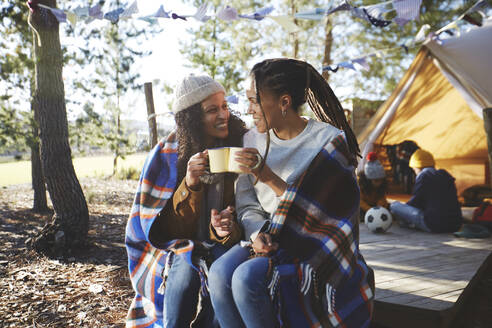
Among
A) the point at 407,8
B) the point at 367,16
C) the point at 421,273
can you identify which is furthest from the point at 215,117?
the point at 367,16

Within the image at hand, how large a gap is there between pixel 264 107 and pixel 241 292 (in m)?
0.91

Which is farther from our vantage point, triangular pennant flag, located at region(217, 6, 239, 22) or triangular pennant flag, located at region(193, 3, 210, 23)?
triangular pennant flag, located at region(217, 6, 239, 22)

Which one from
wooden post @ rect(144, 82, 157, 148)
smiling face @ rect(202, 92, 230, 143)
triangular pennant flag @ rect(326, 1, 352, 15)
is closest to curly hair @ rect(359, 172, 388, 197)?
triangular pennant flag @ rect(326, 1, 352, 15)

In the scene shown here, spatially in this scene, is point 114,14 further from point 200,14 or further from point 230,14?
point 230,14

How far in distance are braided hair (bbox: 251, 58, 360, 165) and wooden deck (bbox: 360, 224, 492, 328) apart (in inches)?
42.3

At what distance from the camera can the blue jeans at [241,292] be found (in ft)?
5.27

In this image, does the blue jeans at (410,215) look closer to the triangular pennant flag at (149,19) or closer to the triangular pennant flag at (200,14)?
the triangular pennant flag at (200,14)

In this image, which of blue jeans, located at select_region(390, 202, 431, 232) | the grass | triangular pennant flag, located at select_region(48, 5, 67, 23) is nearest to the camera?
triangular pennant flag, located at select_region(48, 5, 67, 23)

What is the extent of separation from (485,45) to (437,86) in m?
1.02

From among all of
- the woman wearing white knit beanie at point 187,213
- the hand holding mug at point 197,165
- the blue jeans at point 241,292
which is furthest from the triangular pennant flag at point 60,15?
the blue jeans at point 241,292

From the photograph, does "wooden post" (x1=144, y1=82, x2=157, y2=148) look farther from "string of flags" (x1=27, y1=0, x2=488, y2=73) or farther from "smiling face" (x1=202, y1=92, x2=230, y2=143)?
"smiling face" (x1=202, y1=92, x2=230, y2=143)

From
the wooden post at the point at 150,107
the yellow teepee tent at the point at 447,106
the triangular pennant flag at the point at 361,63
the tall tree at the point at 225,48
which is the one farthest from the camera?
the tall tree at the point at 225,48

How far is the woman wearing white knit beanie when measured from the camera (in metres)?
1.88

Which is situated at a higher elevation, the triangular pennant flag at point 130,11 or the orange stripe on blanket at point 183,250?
the triangular pennant flag at point 130,11
